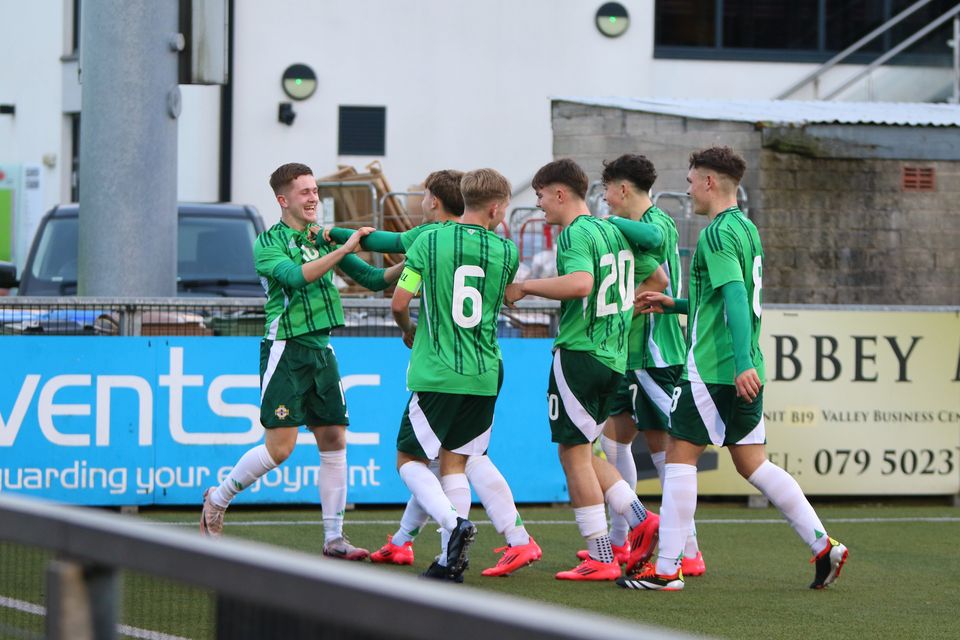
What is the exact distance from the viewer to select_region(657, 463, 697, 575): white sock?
6.84 m

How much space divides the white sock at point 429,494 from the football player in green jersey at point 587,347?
0.58 metres

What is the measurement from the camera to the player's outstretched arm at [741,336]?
6508 mm

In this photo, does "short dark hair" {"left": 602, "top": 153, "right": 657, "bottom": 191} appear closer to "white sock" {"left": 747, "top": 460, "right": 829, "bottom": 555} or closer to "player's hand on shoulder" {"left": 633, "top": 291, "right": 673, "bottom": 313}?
"player's hand on shoulder" {"left": 633, "top": 291, "right": 673, "bottom": 313}

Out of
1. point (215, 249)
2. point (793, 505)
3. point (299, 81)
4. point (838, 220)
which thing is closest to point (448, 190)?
point (793, 505)

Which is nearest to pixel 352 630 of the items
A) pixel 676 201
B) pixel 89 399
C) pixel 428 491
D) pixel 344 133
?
pixel 428 491

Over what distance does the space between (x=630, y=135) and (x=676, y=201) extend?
1.38 meters

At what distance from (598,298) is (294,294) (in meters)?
1.44

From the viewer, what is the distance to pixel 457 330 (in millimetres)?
6621

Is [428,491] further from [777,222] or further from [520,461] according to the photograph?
[777,222]

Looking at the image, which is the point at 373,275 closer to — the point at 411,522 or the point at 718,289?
the point at 411,522

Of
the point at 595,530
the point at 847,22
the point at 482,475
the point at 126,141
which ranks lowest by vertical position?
the point at 595,530

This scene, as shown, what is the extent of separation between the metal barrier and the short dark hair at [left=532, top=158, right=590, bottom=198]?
15.3 ft

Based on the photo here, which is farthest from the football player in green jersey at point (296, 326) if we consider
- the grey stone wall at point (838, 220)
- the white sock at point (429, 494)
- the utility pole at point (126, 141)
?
the grey stone wall at point (838, 220)

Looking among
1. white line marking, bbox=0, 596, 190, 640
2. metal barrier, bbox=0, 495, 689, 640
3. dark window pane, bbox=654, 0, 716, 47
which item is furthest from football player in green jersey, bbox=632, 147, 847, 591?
dark window pane, bbox=654, 0, 716, 47
